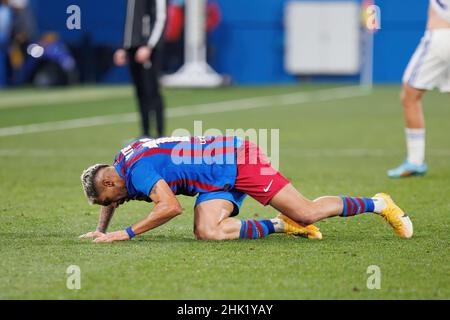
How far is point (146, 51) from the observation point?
39.2 feet

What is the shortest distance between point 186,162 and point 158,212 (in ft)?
1.56

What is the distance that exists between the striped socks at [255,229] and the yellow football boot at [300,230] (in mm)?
96

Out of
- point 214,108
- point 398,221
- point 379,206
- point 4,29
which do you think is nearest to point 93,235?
point 379,206

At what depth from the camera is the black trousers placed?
39.5 feet

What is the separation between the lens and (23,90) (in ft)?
75.4

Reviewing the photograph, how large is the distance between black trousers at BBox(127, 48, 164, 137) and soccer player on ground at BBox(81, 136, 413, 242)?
5.37m

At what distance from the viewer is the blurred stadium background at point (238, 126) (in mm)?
5523

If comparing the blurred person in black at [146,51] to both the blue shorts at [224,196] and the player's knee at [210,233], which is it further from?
the player's knee at [210,233]

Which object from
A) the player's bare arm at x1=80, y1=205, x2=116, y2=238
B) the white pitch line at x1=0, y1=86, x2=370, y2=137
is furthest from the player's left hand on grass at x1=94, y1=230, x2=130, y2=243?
the white pitch line at x1=0, y1=86, x2=370, y2=137

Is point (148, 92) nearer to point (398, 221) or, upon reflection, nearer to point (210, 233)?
point (210, 233)

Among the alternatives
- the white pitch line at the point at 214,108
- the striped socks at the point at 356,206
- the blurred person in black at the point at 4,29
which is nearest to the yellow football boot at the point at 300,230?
the striped socks at the point at 356,206
